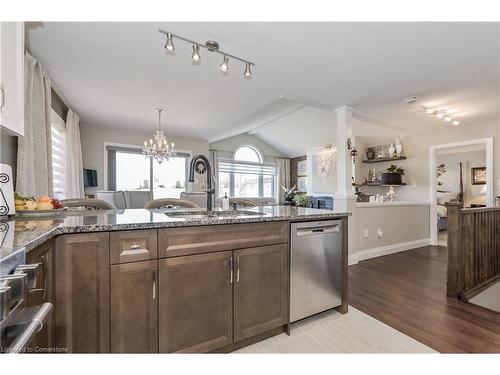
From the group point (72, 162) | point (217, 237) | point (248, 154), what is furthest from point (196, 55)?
point (248, 154)

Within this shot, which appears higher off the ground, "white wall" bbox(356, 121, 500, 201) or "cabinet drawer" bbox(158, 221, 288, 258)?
"white wall" bbox(356, 121, 500, 201)

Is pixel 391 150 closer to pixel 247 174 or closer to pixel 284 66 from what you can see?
pixel 284 66

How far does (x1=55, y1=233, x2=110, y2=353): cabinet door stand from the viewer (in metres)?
1.08

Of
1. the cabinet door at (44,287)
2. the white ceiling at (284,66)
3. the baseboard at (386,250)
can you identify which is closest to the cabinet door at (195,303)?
the cabinet door at (44,287)

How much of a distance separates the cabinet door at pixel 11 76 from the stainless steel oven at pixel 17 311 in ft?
3.04

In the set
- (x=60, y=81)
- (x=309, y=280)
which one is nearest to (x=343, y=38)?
(x=309, y=280)

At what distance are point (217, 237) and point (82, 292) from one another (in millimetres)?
706

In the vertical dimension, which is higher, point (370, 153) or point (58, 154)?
point (370, 153)

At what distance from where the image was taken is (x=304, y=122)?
6477 millimetres

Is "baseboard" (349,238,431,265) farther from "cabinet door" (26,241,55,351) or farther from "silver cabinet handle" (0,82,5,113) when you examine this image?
"silver cabinet handle" (0,82,5,113)

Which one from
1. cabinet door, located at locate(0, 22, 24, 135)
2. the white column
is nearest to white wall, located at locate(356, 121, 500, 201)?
the white column

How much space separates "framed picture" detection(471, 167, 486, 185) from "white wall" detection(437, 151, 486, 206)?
0.09 meters

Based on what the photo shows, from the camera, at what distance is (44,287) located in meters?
1.01
